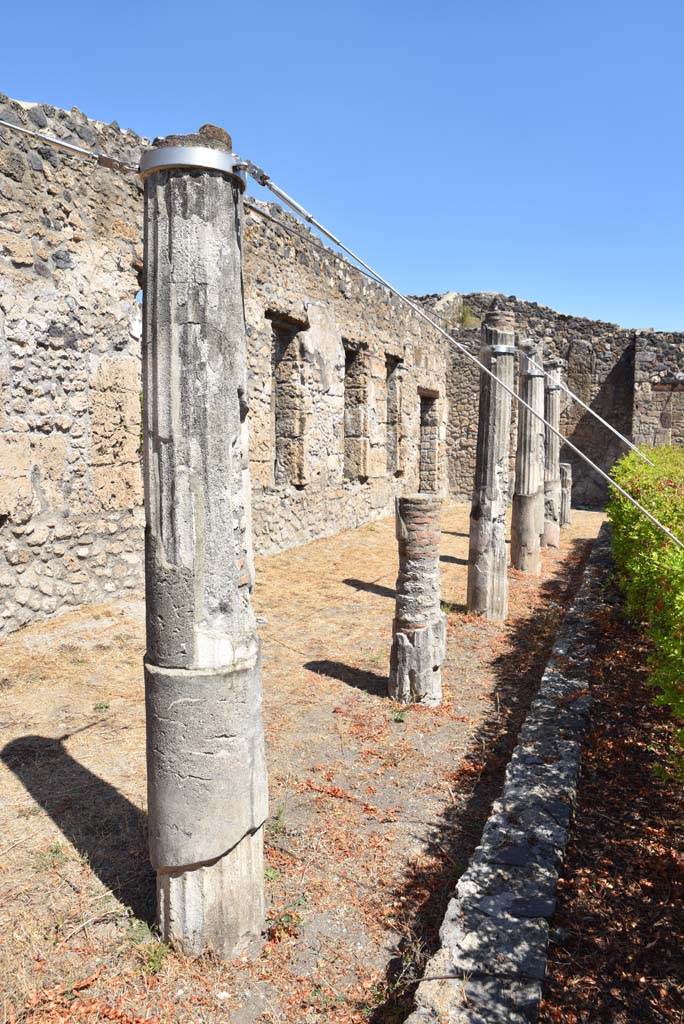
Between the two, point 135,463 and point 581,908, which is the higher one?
point 135,463

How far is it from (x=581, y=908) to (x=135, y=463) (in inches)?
244

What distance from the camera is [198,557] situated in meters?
2.85

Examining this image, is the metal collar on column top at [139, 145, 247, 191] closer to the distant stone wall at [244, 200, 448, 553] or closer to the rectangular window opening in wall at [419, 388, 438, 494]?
the distant stone wall at [244, 200, 448, 553]

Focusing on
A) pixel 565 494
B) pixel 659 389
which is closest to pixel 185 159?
pixel 565 494

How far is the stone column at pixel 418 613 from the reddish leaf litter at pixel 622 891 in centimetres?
130

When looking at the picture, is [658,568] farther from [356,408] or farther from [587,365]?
[587,365]

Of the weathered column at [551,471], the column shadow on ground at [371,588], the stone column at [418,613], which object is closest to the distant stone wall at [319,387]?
the column shadow on ground at [371,588]

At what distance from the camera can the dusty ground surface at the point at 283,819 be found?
280cm

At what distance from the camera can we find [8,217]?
643 cm

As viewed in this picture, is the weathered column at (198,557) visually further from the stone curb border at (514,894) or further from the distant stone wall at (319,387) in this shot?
the distant stone wall at (319,387)

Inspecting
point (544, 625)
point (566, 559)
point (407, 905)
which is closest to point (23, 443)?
point (407, 905)

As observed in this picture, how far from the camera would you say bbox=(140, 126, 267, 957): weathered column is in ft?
9.02

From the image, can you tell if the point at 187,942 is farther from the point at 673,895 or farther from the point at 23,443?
the point at 23,443

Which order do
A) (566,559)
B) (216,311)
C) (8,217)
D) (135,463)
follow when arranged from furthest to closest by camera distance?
(566,559) → (135,463) → (8,217) → (216,311)
